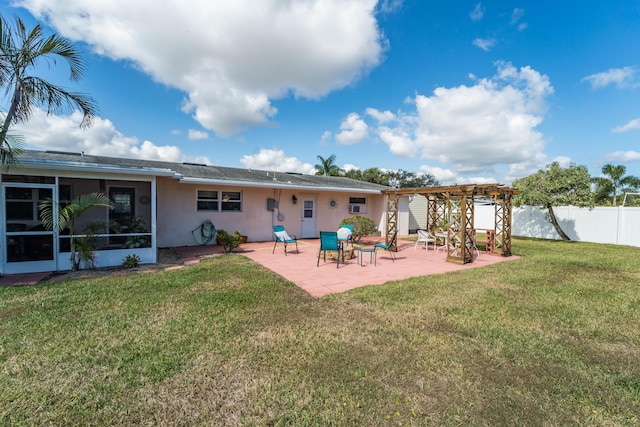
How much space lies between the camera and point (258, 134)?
59.9 feet

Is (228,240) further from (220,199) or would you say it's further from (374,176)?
(374,176)

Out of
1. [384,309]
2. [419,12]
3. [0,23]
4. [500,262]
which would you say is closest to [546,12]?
[419,12]

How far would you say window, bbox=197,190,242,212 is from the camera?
11156 mm

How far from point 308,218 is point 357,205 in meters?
3.11

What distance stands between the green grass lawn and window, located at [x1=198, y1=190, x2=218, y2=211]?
595 centimetres

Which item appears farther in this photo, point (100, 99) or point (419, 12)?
point (419, 12)

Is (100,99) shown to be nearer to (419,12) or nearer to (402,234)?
(419,12)

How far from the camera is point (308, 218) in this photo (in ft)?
45.3

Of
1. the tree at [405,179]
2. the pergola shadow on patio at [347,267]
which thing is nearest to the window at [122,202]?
the pergola shadow on patio at [347,267]

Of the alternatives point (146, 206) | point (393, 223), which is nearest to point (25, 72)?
point (146, 206)

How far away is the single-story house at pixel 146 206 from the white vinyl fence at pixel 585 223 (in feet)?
24.0

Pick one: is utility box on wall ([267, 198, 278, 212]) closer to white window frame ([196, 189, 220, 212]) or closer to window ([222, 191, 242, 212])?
window ([222, 191, 242, 212])

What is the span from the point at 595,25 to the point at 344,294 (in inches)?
465

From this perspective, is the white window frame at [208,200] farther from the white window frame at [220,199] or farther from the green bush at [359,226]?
the green bush at [359,226]
